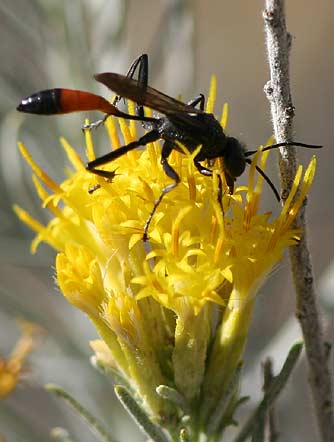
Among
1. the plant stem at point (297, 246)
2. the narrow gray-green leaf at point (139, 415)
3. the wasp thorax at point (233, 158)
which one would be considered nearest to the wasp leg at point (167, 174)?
the wasp thorax at point (233, 158)

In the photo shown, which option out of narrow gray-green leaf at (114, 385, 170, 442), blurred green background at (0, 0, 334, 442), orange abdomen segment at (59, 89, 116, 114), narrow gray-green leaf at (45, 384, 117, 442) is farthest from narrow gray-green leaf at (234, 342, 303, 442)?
blurred green background at (0, 0, 334, 442)

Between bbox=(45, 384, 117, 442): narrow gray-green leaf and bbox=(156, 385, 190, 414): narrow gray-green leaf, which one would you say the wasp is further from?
bbox=(45, 384, 117, 442): narrow gray-green leaf

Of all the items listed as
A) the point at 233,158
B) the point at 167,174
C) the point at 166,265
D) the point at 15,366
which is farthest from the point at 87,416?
the point at 15,366

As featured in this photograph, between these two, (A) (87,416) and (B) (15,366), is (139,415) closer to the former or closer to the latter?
(A) (87,416)

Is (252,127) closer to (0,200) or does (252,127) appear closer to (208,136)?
(0,200)

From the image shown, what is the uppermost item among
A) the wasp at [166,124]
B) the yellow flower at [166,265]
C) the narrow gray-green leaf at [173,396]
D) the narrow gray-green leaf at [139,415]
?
the wasp at [166,124]

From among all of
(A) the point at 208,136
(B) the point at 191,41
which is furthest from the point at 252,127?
(A) the point at 208,136

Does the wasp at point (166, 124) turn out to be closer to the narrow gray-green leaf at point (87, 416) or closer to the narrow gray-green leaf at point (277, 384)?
the narrow gray-green leaf at point (277, 384)
